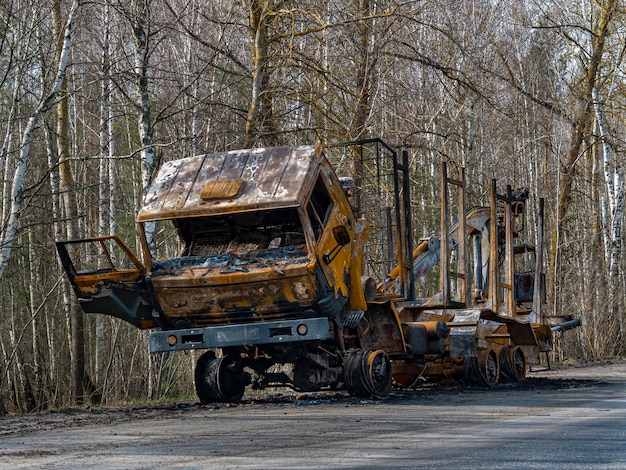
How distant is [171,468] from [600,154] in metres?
33.7

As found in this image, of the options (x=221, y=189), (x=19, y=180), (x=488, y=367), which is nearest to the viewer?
(x=221, y=189)

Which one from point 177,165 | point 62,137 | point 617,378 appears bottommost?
point 617,378

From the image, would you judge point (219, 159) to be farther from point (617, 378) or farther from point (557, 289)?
point (557, 289)

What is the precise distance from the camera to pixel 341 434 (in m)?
9.51

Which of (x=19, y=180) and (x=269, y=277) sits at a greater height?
(x=19, y=180)

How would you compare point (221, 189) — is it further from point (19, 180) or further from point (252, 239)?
point (19, 180)

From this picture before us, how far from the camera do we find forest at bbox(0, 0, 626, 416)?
58.8 ft

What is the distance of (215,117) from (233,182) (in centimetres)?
849

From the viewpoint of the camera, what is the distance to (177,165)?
561 inches

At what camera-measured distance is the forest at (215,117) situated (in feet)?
58.8

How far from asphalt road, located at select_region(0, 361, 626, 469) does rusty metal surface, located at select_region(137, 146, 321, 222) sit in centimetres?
262

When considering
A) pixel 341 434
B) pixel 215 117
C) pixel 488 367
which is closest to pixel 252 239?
pixel 341 434

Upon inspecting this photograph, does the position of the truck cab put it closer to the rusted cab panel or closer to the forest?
the rusted cab panel

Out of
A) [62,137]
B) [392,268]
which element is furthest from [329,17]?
[392,268]
